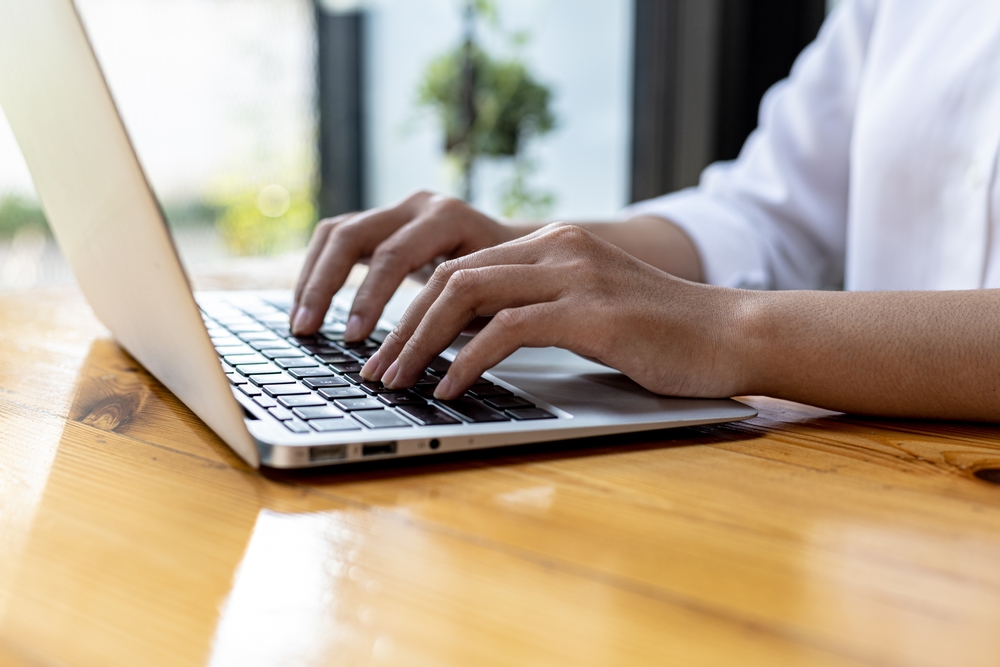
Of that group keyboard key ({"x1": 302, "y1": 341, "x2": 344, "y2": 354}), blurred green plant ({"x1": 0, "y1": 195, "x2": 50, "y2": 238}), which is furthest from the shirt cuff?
blurred green plant ({"x1": 0, "y1": 195, "x2": 50, "y2": 238})

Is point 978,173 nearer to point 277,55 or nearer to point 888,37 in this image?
point 888,37

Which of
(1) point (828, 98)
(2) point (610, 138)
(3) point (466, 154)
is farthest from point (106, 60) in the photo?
(1) point (828, 98)

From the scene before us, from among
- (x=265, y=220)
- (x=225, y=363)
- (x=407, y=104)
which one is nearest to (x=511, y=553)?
(x=225, y=363)

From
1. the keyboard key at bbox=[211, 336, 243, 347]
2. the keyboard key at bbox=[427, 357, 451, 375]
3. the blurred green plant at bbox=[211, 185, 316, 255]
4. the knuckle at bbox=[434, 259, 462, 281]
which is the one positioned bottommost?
the blurred green plant at bbox=[211, 185, 316, 255]

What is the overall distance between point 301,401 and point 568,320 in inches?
5.9

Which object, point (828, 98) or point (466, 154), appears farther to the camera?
point (466, 154)

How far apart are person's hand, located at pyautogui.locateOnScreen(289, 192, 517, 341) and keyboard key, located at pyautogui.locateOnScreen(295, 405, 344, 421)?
0.21m

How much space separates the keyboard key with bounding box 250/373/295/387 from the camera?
463 mm

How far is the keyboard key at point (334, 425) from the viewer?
0.37 m

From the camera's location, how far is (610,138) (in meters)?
2.76

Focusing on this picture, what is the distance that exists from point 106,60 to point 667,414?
2.63 metres

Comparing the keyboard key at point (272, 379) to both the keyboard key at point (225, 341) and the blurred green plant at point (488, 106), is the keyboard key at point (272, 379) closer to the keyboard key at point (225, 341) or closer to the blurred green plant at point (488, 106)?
the keyboard key at point (225, 341)

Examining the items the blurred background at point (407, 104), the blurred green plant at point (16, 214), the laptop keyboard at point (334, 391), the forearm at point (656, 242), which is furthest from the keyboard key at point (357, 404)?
the blurred green plant at point (16, 214)

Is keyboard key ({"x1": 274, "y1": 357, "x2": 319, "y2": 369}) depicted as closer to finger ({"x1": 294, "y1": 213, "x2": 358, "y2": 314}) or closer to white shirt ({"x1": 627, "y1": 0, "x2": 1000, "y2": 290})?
finger ({"x1": 294, "y1": 213, "x2": 358, "y2": 314})
